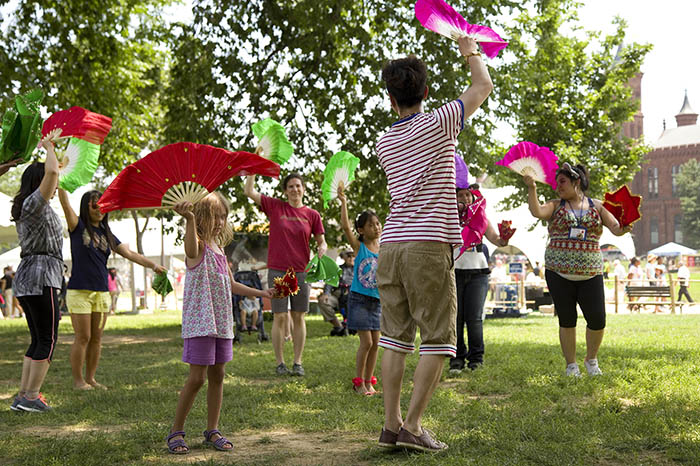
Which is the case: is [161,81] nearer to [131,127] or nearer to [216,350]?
[131,127]

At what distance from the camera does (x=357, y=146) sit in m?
15.4

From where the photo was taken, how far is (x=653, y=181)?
9156 centimetres

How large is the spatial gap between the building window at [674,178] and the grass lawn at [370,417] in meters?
87.3

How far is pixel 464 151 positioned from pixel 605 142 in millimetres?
15339

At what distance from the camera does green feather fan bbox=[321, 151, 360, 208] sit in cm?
688

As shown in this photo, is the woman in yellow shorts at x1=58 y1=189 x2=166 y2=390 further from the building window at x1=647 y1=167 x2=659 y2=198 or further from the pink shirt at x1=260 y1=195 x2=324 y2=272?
A: the building window at x1=647 y1=167 x2=659 y2=198

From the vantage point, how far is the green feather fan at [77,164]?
570 cm

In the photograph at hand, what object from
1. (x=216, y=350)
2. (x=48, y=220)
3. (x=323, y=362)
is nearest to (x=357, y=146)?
(x=323, y=362)

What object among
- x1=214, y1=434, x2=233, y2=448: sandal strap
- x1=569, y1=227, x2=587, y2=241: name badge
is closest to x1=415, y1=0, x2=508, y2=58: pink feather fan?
x1=214, y1=434, x2=233, y2=448: sandal strap

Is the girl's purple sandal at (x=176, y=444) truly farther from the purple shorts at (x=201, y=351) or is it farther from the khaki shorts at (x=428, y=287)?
the khaki shorts at (x=428, y=287)

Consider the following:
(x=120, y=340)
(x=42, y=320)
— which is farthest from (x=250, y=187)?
(x=120, y=340)

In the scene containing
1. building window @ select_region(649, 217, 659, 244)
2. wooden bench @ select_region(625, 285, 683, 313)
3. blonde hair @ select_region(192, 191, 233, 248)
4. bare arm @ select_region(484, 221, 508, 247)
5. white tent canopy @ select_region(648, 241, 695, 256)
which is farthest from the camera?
building window @ select_region(649, 217, 659, 244)

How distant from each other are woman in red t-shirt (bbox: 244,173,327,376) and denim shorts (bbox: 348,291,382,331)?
1.21 m

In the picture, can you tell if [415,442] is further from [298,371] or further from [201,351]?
[298,371]
